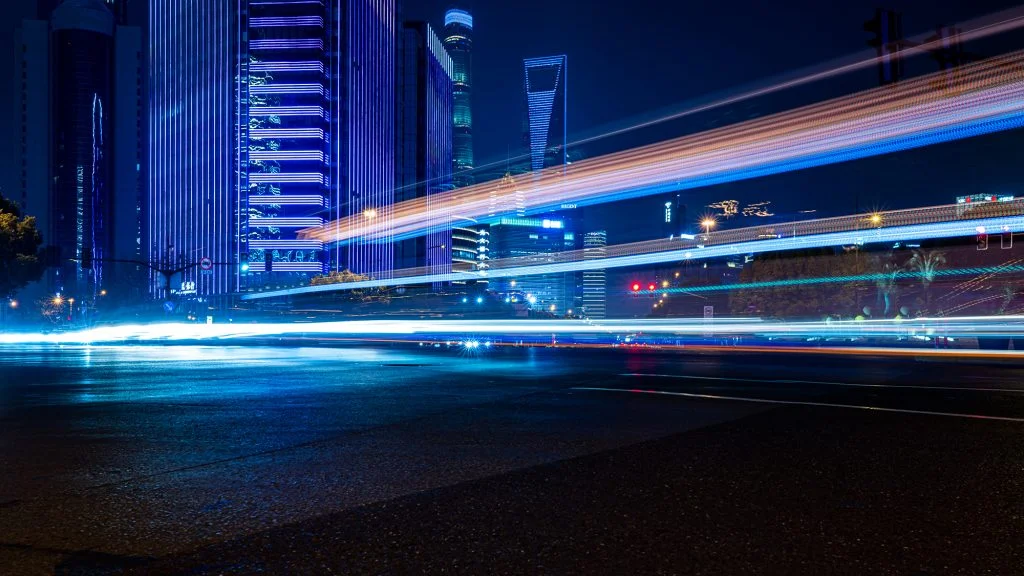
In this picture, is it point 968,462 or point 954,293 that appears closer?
point 968,462

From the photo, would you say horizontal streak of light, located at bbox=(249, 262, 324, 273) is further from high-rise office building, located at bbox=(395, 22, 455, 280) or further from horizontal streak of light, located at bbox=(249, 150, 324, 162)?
high-rise office building, located at bbox=(395, 22, 455, 280)

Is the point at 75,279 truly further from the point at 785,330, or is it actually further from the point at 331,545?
the point at 331,545

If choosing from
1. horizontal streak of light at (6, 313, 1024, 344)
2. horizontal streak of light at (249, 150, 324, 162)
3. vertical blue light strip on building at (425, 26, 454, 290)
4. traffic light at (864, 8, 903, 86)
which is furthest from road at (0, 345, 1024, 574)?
vertical blue light strip on building at (425, 26, 454, 290)

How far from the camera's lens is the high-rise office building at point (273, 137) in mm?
101812

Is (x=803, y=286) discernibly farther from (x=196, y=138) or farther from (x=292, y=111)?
(x=196, y=138)

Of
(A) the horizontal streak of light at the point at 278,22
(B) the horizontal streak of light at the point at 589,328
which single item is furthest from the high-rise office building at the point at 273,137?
(B) the horizontal streak of light at the point at 589,328

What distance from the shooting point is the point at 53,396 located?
11.6 m

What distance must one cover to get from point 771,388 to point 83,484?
10.3 metres

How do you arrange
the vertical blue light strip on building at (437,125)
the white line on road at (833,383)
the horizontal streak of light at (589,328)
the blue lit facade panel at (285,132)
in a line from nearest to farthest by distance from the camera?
1. the white line on road at (833,383)
2. the horizontal streak of light at (589,328)
3. the blue lit facade panel at (285,132)
4. the vertical blue light strip on building at (437,125)

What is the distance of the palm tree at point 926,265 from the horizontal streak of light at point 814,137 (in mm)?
29945

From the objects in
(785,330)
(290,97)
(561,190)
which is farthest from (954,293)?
(290,97)

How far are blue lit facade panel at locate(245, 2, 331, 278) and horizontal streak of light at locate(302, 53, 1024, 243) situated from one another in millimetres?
69151

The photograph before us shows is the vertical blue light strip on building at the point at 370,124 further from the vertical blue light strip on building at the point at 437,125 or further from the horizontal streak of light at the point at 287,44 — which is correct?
the vertical blue light strip on building at the point at 437,125

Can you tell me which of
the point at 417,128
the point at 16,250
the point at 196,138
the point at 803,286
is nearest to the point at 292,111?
the point at 196,138
